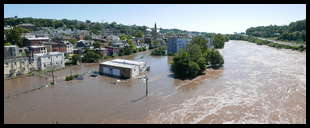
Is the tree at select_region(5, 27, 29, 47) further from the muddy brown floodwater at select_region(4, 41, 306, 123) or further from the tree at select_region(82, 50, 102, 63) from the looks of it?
the tree at select_region(82, 50, 102, 63)

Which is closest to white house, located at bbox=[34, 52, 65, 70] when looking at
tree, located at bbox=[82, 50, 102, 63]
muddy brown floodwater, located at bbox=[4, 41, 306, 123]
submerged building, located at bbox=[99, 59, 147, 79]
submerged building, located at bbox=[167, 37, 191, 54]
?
muddy brown floodwater, located at bbox=[4, 41, 306, 123]

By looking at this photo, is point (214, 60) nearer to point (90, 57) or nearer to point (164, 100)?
point (164, 100)

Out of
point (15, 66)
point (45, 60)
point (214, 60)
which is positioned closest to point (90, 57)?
point (214, 60)

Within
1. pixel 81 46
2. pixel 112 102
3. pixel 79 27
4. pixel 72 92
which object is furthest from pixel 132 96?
pixel 79 27

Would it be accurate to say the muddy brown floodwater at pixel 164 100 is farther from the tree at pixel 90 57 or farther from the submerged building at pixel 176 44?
the submerged building at pixel 176 44

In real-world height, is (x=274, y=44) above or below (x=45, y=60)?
above

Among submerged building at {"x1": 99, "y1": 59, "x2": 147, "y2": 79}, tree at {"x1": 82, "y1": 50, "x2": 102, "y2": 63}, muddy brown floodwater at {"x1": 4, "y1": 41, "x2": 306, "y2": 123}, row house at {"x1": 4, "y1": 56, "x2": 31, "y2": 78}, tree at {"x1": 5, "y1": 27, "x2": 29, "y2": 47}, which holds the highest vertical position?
tree at {"x1": 5, "y1": 27, "x2": 29, "y2": 47}
